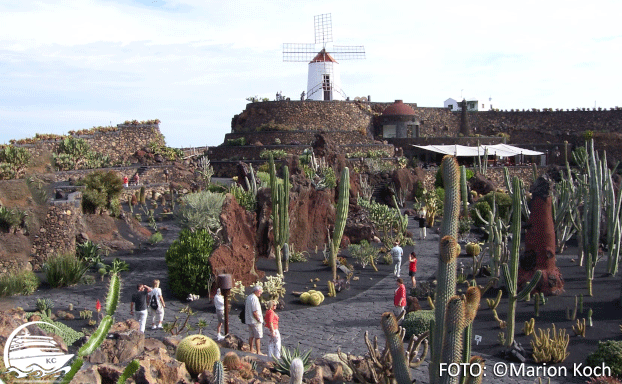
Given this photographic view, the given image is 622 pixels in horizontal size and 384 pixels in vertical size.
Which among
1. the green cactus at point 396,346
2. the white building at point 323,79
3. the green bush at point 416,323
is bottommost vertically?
the green bush at point 416,323

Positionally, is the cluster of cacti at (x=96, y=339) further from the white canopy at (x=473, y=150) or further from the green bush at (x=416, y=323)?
the white canopy at (x=473, y=150)

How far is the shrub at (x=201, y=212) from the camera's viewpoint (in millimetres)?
15344

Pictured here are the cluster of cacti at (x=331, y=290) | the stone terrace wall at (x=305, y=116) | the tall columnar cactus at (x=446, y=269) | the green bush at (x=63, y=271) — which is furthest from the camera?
the stone terrace wall at (x=305, y=116)

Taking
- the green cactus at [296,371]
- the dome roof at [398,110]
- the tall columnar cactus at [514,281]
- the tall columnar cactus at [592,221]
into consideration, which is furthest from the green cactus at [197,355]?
the dome roof at [398,110]

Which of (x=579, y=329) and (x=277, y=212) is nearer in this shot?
(x=579, y=329)

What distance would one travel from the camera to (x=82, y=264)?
13906mm

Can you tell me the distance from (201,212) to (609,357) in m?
10.3

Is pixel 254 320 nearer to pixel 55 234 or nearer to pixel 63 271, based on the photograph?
pixel 63 271

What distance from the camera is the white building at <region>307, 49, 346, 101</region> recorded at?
43.6 m

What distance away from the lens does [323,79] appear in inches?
1720

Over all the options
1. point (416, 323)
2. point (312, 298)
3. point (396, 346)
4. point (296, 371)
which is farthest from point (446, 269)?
point (312, 298)

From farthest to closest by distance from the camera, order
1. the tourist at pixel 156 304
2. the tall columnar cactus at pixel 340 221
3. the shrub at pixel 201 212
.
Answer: the shrub at pixel 201 212
the tall columnar cactus at pixel 340 221
the tourist at pixel 156 304

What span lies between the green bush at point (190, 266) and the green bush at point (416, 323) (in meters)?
4.44

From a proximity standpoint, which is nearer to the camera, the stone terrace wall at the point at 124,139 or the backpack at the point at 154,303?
the backpack at the point at 154,303
